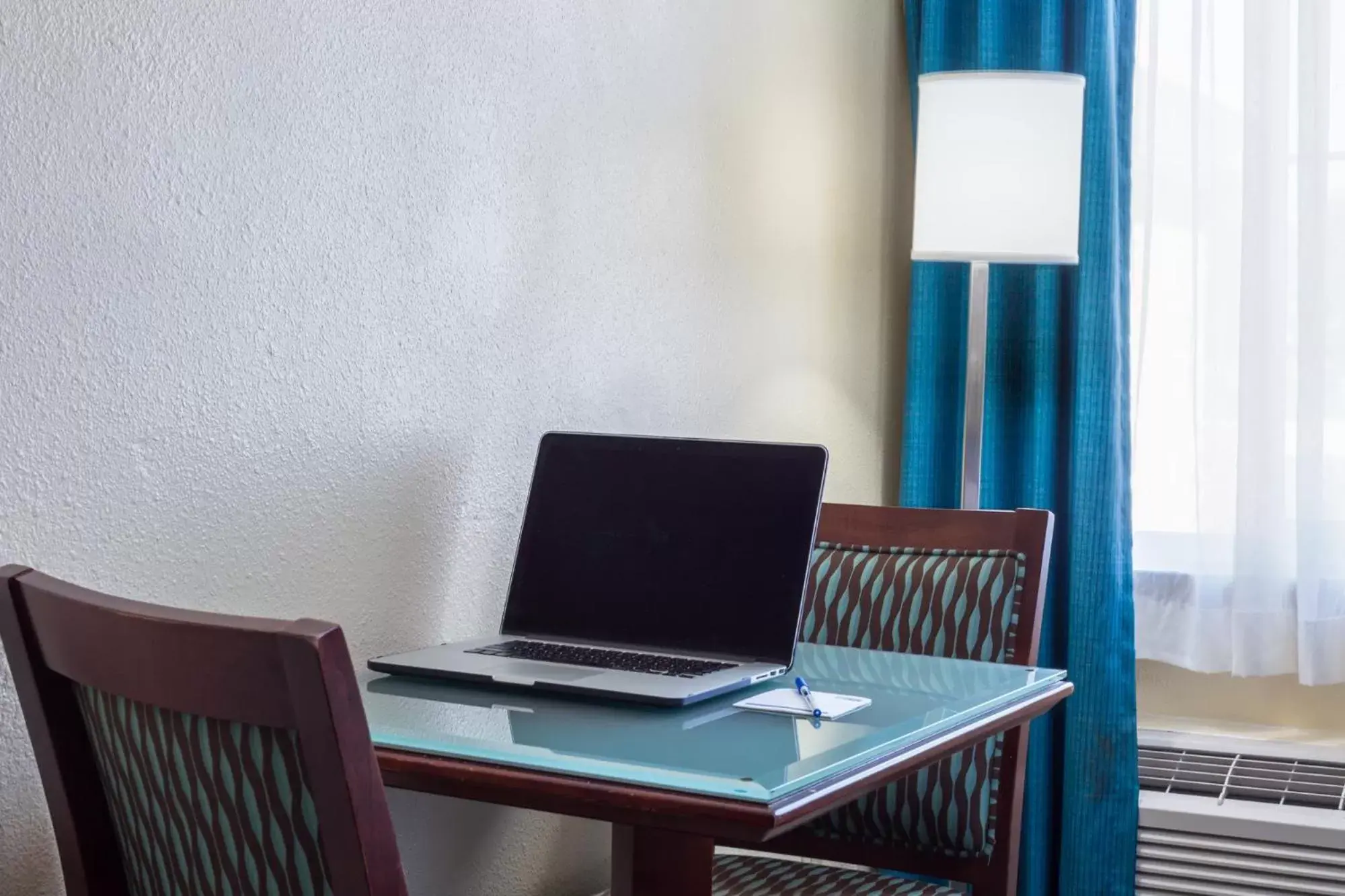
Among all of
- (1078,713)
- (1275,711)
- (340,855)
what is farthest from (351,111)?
(1275,711)

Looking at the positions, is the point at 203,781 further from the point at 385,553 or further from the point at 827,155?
the point at 827,155

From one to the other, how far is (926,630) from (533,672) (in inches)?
25.4

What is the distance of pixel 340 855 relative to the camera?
79 cm

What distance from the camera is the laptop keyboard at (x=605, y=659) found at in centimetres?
142

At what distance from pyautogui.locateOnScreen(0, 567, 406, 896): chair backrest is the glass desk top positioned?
0.25 meters

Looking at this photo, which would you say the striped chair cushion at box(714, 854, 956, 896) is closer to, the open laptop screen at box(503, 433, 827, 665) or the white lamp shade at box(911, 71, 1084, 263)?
the open laptop screen at box(503, 433, 827, 665)

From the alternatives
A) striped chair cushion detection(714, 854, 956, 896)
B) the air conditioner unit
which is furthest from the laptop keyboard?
the air conditioner unit

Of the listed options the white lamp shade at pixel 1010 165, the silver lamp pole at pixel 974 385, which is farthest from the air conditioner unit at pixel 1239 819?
the white lamp shade at pixel 1010 165

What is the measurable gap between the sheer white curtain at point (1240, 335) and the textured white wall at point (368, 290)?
2.54ft

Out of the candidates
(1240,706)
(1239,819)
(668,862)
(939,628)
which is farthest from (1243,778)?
(668,862)

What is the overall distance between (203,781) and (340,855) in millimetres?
124

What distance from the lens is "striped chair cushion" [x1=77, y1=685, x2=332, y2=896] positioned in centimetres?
82

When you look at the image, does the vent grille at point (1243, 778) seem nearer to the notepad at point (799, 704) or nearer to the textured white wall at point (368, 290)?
the textured white wall at point (368, 290)

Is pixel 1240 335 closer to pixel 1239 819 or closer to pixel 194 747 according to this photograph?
pixel 1239 819
